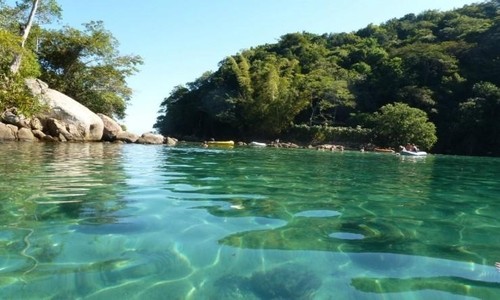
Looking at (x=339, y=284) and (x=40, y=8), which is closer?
(x=339, y=284)

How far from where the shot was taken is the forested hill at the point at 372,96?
31.3 meters

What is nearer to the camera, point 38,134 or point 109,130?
point 38,134

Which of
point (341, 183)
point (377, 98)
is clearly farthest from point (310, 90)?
point (341, 183)

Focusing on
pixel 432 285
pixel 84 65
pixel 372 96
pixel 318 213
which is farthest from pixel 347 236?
pixel 372 96

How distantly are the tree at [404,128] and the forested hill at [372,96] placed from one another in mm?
72

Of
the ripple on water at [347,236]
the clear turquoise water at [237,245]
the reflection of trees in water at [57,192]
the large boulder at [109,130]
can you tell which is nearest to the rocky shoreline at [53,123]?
the large boulder at [109,130]

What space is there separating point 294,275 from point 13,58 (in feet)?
44.3

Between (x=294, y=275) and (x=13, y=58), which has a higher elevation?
(x=13, y=58)

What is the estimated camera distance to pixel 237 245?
2.63m

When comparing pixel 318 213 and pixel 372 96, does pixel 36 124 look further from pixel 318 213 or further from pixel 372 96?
pixel 372 96

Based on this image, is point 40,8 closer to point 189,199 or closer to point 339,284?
point 189,199

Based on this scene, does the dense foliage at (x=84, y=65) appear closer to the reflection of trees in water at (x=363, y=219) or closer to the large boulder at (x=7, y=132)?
the large boulder at (x=7, y=132)

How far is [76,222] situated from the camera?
3.03m

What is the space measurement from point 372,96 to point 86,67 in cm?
2656
